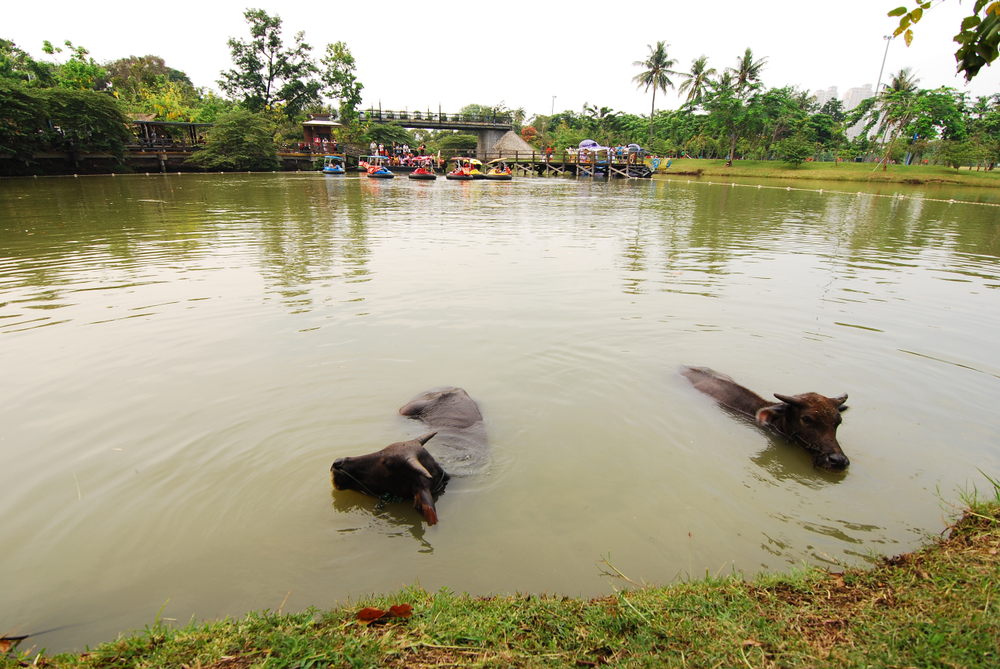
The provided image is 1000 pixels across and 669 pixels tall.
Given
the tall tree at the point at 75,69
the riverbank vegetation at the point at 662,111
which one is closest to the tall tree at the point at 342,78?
the riverbank vegetation at the point at 662,111

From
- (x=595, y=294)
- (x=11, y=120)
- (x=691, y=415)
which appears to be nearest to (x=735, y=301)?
(x=595, y=294)

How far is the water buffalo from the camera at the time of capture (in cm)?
421

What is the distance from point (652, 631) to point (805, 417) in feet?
9.60

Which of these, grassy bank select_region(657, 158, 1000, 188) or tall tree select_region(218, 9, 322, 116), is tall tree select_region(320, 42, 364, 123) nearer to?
tall tree select_region(218, 9, 322, 116)

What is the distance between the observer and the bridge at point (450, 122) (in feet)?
199

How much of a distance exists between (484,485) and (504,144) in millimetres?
63968

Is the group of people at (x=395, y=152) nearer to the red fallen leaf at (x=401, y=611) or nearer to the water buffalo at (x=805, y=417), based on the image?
the water buffalo at (x=805, y=417)

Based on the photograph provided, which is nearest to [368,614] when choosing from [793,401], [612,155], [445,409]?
[445,409]

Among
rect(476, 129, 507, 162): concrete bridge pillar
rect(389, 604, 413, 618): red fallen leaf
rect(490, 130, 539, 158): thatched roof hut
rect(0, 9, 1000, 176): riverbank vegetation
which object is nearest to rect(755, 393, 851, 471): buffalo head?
rect(389, 604, 413, 618): red fallen leaf

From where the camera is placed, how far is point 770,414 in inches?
185

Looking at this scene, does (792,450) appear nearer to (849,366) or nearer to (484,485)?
(849,366)

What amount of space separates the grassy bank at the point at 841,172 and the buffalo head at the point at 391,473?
51.8 m

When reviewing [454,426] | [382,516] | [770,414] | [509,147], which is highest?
[509,147]

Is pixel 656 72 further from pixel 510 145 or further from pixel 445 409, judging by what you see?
pixel 445 409
